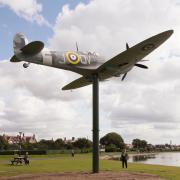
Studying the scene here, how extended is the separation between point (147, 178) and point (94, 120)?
16.2 feet

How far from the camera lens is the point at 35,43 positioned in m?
21.2

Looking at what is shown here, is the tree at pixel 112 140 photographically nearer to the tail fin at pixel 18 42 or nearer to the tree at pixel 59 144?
the tree at pixel 59 144

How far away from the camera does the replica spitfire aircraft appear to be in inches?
859

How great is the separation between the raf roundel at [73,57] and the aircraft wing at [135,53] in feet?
5.44

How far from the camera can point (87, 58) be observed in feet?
80.4

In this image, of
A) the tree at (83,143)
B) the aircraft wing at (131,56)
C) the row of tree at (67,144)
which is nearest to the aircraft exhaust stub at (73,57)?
the aircraft wing at (131,56)

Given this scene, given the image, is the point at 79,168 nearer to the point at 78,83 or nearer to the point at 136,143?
the point at 78,83

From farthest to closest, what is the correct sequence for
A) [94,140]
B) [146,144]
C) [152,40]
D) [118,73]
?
[146,144]
[118,73]
[94,140]
[152,40]

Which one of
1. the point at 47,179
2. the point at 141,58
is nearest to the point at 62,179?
the point at 47,179

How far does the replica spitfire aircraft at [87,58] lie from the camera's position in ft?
71.6

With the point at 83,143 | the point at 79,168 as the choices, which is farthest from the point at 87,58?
the point at 83,143

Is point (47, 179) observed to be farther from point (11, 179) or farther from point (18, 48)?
point (18, 48)

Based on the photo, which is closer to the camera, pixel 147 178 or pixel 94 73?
pixel 147 178

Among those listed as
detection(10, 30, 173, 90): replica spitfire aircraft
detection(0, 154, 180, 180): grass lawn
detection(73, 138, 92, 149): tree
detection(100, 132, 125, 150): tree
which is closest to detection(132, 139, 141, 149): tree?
detection(100, 132, 125, 150): tree
